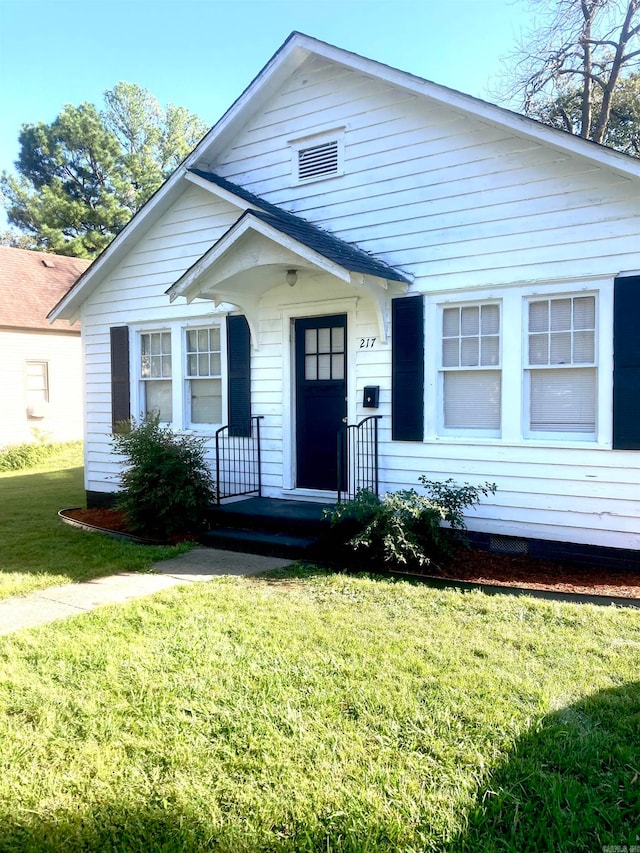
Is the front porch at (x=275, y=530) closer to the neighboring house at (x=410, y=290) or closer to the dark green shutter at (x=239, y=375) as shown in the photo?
the neighboring house at (x=410, y=290)

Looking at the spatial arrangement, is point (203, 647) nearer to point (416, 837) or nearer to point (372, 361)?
point (416, 837)

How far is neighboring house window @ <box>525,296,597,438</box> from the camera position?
6.16 metres

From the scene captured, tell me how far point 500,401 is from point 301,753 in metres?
4.59

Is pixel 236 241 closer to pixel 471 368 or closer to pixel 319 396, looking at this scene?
pixel 319 396

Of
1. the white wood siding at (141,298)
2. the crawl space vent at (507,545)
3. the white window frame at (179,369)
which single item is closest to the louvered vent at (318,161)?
the white wood siding at (141,298)

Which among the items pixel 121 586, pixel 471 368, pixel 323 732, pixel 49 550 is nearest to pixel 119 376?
pixel 49 550

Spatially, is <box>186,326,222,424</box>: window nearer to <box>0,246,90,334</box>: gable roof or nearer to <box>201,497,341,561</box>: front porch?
<box>201,497,341,561</box>: front porch

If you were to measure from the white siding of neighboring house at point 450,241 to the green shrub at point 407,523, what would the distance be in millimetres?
582

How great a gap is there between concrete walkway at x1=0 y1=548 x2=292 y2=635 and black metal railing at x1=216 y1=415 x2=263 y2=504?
1516mm

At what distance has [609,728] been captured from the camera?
304 centimetres

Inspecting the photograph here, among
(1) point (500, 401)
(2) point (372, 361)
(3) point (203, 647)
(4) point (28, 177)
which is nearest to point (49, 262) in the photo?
(4) point (28, 177)

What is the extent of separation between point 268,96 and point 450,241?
3.32m

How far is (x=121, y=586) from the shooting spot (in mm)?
5676

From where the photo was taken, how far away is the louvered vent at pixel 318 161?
25.5 ft
